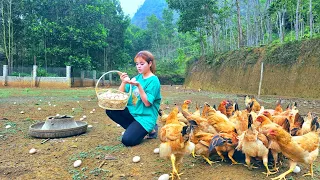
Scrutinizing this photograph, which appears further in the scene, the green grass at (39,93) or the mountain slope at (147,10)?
the mountain slope at (147,10)

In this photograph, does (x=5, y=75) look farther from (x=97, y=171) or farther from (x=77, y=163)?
(x=97, y=171)

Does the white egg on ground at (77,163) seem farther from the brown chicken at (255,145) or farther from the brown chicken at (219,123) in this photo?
the brown chicken at (255,145)

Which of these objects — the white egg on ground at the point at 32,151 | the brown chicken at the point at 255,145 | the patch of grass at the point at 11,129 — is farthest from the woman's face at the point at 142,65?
the patch of grass at the point at 11,129

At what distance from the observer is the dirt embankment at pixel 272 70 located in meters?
14.9

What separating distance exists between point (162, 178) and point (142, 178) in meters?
0.31

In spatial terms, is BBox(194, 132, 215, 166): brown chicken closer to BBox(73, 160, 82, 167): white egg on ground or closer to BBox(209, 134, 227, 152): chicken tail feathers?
BBox(209, 134, 227, 152): chicken tail feathers

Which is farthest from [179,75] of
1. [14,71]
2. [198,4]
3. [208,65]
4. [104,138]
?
[104,138]

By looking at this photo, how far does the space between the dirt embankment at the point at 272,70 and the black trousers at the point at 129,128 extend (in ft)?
42.6

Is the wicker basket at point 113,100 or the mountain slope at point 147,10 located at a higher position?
the mountain slope at point 147,10

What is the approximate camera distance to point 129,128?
4.50 meters

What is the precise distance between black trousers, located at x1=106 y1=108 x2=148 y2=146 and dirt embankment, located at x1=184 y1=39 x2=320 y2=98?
512 inches

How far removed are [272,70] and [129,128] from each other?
15255 millimetres

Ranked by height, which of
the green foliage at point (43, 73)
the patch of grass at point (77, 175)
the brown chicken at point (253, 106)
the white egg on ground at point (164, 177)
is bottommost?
the patch of grass at point (77, 175)

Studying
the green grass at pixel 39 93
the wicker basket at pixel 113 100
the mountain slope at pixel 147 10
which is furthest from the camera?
the mountain slope at pixel 147 10
